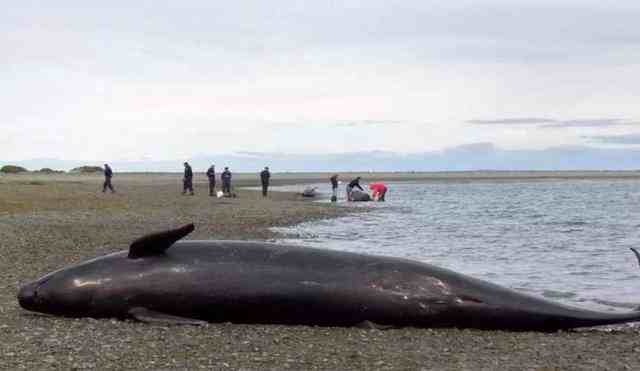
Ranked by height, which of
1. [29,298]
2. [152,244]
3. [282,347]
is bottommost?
[282,347]

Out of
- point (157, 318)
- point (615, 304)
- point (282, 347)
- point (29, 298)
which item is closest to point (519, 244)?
point (615, 304)

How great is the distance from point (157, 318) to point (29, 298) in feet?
5.70

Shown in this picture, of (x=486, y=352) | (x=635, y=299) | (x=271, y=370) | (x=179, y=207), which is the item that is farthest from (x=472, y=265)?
(x=179, y=207)

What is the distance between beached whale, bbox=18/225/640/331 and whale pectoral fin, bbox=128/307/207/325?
0.02 metres

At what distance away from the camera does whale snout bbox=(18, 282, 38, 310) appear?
10.6 meters

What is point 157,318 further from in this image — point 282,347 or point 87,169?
point 87,169

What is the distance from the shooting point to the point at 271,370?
314 inches

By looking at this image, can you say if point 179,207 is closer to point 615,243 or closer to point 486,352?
point 615,243

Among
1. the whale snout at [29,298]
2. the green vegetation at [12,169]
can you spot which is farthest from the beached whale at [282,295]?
the green vegetation at [12,169]

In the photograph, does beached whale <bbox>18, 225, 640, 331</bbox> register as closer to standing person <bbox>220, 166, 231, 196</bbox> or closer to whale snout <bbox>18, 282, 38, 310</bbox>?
whale snout <bbox>18, 282, 38, 310</bbox>

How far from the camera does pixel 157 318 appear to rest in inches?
402

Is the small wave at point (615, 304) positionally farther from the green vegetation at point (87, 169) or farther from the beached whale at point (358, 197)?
the green vegetation at point (87, 169)

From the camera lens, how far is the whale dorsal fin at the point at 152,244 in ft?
34.7

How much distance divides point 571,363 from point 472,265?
9.51 m
